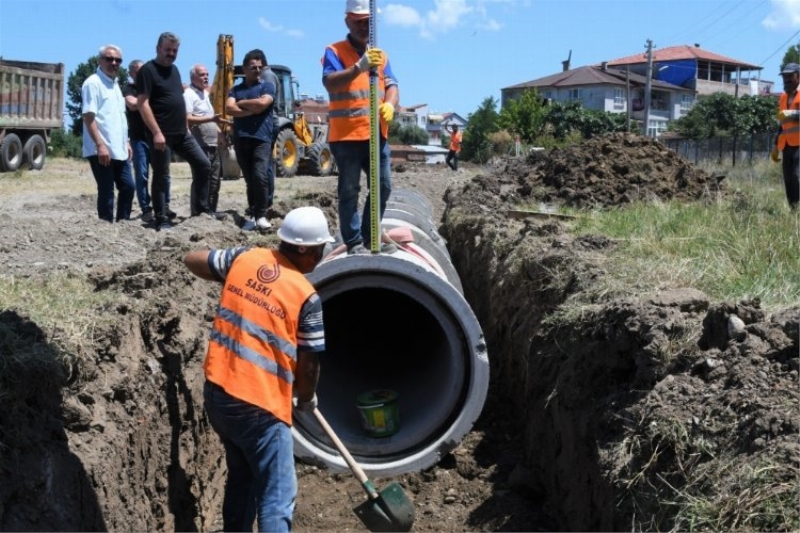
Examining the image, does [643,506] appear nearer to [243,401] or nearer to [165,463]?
[243,401]

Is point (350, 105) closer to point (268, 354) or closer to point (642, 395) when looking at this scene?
point (268, 354)

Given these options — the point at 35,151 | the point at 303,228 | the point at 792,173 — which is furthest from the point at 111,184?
the point at 35,151

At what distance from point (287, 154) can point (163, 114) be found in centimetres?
1169

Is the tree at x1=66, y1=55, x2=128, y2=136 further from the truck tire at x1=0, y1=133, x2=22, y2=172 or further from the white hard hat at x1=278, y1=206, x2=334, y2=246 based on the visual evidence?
the white hard hat at x1=278, y1=206, x2=334, y2=246

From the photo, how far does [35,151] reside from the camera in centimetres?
2081

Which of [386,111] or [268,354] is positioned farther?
[386,111]

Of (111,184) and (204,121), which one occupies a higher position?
(204,121)

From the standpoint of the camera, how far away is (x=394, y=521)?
15.1ft

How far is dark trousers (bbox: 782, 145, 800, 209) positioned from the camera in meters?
8.84

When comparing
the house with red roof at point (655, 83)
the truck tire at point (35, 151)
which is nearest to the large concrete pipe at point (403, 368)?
the truck tire at point (35, 151)

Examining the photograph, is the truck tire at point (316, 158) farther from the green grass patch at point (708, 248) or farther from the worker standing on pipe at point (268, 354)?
the worker standing on pipe at point (268, 354)

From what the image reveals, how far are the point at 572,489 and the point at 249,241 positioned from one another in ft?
14.0

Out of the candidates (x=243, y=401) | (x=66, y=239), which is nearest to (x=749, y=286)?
(x=243, y=401)

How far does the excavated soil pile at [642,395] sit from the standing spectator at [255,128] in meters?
2.59
